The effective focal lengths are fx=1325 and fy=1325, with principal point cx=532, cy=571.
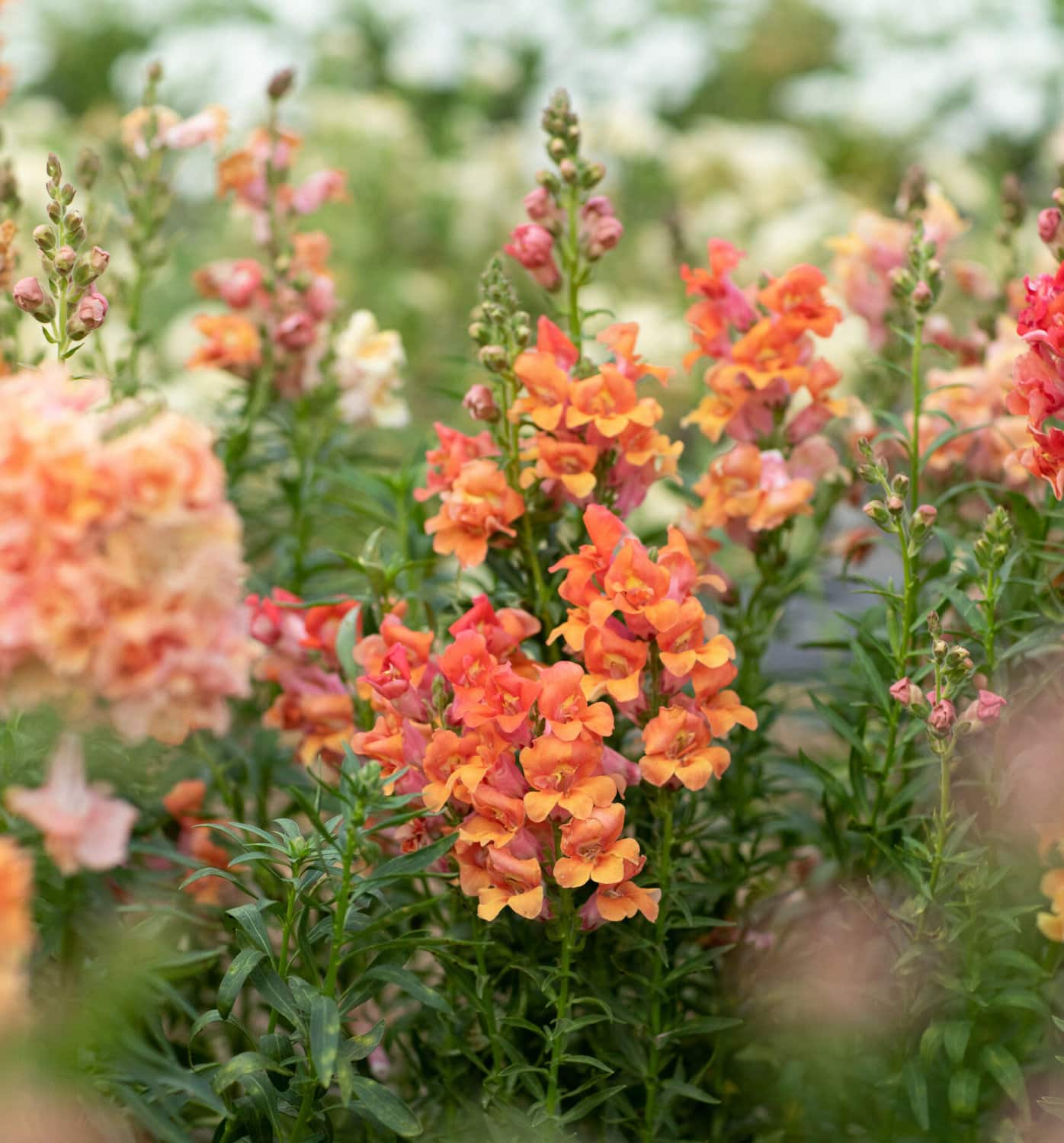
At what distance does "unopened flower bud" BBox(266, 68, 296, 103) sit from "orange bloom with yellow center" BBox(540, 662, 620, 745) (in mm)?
1436

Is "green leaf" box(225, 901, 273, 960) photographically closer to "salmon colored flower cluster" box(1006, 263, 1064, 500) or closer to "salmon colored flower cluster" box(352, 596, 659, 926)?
"salmon colored flower cluster" box(352, 596, 659, 926)

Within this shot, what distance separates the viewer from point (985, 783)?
1881 mm

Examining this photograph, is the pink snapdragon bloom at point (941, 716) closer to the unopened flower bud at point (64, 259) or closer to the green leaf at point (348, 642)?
the green leaf at point (348, 642)

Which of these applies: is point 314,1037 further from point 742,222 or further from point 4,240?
point 742,222

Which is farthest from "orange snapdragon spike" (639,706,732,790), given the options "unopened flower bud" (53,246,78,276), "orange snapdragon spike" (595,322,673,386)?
"unopened flower bud" (53,246,78,276)

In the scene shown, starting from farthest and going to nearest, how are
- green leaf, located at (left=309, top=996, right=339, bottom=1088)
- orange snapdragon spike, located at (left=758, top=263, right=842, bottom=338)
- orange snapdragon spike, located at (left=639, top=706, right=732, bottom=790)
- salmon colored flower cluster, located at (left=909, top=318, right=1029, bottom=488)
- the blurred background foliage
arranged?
the blurred background foliage → salmon colored flower cluster, located at (left=909, top=318, right=1029, bottom=488) → orange snapdragon spike, located at (left=758, top=263, right=842, bottom=338) → orange snapdragon spike, located at (left=639, top=706, right=732, bottom=790) → green leaf, located at (left=309, top=996, right=339, bottom=1088)

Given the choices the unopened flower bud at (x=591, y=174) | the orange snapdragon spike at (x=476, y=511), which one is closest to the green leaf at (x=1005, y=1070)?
the orange snapdragon spike at (x=476, y=511)

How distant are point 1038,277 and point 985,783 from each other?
702 mm

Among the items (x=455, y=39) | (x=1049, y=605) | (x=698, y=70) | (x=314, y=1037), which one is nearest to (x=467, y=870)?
(x=314, y=1037)

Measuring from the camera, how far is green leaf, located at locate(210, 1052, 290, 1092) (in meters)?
1.49

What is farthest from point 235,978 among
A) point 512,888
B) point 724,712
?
point 724,712

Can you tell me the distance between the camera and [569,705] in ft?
5.05

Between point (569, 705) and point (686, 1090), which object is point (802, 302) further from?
point (686, 1090)

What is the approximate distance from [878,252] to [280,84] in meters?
1.15
